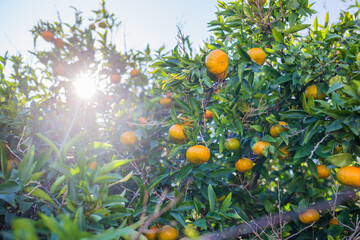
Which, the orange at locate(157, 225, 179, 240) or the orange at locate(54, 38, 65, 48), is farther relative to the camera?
the orange at locate(54, 38, 65, 48)

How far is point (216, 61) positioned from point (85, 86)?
1999mm

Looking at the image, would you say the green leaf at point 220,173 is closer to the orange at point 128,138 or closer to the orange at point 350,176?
the orange at point 350,176

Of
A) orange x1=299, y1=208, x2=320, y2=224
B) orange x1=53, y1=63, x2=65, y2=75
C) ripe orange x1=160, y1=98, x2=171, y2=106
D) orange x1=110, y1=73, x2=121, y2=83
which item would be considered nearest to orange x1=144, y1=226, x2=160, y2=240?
orange x1=299, y1=208, x2=320, y2=224

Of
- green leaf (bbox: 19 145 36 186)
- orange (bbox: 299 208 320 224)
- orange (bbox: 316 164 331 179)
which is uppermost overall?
green leaf (bbox: 19 145 36 186)

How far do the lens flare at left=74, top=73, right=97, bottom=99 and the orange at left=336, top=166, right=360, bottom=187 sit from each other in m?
2.62

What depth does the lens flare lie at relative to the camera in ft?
9.71

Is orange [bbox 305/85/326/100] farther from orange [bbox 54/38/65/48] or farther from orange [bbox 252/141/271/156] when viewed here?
orange [bbox 54/38/65/48]

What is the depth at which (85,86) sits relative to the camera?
3.10 m

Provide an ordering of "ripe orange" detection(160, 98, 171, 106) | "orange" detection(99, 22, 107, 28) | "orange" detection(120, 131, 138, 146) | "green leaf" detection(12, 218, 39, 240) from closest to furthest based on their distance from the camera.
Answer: "green leaf" detection(12, 218, 39, 240), "orange" detection(120, 131, 138, 146), "ripe orange" detection(160, 98, 171, 106), "orange" detection(99, 22, 107, 28)

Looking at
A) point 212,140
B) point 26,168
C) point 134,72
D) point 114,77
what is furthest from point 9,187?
point 134,72

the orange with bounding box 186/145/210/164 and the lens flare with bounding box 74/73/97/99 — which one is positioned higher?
the lens flare with bounding box 74/73/97/99

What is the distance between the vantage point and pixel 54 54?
3252 millimetres

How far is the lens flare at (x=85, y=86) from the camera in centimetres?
296

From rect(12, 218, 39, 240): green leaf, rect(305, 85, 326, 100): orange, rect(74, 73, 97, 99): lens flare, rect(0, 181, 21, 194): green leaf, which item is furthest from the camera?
rect(74, 73, 97, 99): lens flare
